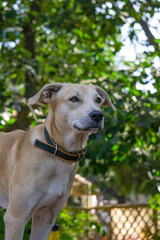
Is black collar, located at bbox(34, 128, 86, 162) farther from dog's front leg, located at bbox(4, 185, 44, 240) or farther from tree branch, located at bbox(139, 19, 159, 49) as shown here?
tree branch, located at bbox(139, 19, 159, 49)

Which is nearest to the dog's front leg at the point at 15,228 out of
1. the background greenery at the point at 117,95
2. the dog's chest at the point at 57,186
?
the dog's chest at the point at 57,186

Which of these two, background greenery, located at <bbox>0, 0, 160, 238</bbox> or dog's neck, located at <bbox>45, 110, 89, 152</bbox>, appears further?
background greenery, located at <bbox>0, 0, 160, 238</bbox>

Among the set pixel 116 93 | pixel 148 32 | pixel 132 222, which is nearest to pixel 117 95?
pixel 116 93

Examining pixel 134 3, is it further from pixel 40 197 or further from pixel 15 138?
pixel 40 197

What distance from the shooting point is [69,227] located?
5.53m

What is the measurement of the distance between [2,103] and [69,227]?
2.44 meters

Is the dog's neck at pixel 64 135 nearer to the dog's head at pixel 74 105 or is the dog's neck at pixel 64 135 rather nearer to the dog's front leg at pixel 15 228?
the dog's head at pixel 74 105

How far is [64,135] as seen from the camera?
8.49 feet

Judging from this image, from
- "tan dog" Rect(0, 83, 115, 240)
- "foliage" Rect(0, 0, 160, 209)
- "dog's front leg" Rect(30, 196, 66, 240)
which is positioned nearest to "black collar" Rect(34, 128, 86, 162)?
"tan dog" Rect(0, 83, 115, 240)

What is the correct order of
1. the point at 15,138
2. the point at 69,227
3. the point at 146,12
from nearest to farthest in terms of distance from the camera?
1. the point at 15,138
2. the point at 146,12
3. the point at 69,227

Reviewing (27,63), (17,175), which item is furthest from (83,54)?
(17,175)

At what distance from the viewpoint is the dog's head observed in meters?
2.41

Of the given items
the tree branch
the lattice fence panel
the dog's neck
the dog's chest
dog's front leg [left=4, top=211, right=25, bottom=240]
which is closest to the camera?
dog's front leg [left=4, top=211, right=25, bottom=240]

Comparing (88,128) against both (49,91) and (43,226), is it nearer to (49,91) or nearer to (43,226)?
(49,91)
